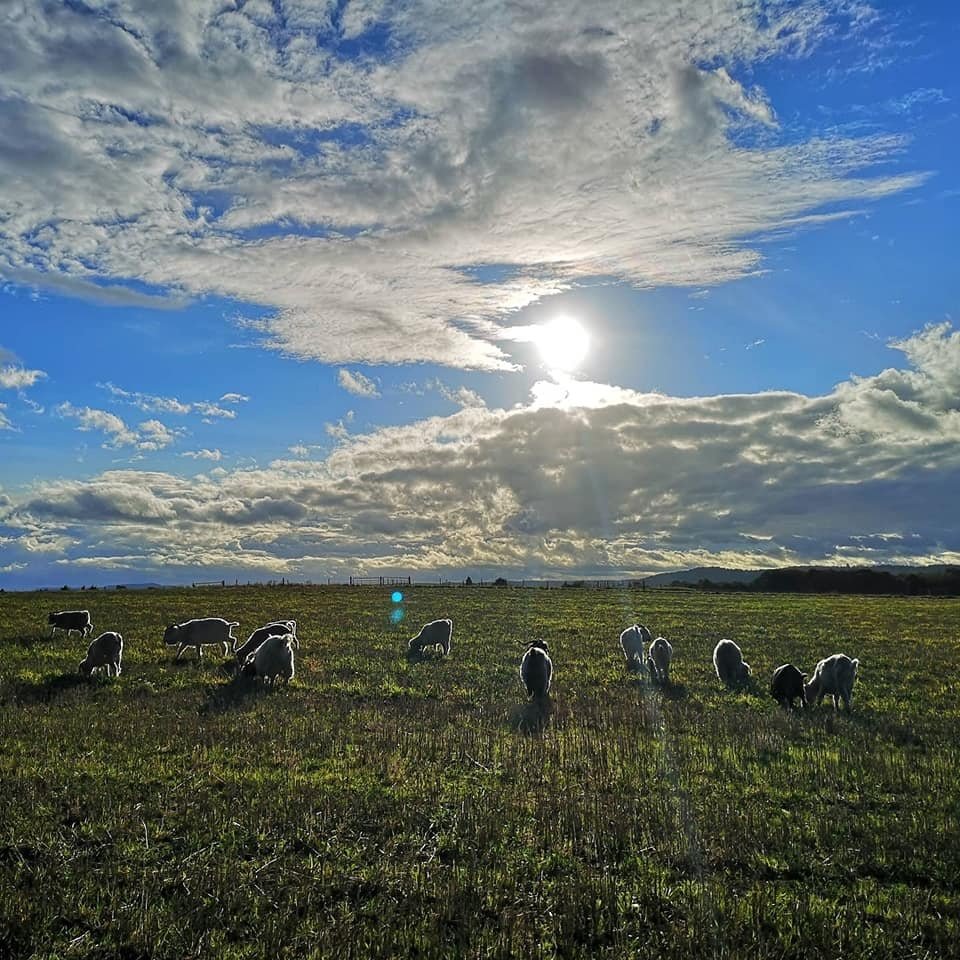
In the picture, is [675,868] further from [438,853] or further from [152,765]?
[152,765]

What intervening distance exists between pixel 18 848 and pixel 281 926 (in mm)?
3907

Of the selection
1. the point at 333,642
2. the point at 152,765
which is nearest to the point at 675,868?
the point at 152,765

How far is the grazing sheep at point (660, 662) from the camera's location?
885 inches

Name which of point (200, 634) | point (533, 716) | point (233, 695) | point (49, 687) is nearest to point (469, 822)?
point (533, 716)

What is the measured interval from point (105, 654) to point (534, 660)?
12.7 meters

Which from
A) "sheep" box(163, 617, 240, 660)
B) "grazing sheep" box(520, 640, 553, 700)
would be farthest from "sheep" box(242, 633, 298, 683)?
"sheep" box(163, 617, 240, 660)

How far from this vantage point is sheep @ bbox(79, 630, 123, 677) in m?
22.3

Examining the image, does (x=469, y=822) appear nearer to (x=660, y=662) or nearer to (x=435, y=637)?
(x=660, y=662)

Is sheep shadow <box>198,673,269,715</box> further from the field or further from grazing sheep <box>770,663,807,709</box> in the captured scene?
grazing sheep <box>770,663,807,709</box>

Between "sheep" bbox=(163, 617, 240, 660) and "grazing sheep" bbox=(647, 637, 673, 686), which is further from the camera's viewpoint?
"sheep" bbox=(163, 617, 240, 660)

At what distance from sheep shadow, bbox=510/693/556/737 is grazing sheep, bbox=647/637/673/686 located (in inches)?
181

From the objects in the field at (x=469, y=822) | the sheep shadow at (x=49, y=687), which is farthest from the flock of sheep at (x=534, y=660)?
the field at (x=469, y=822)

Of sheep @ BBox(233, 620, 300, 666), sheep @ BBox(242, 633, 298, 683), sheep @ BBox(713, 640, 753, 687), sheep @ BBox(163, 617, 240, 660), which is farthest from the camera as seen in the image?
sheep @ BBox(163, 617, 240, 660)

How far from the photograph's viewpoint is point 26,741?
14023 millimetres
